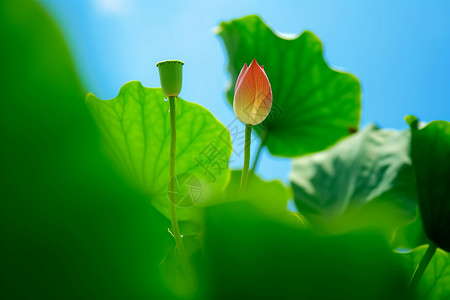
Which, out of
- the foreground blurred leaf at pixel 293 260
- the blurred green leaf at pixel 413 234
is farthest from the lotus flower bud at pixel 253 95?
the blurred green leaf at pixel 413 234

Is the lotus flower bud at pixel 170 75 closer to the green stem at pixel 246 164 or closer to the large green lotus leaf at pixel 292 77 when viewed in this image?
the green stem at pixel 246 164

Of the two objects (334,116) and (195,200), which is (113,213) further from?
(334,116)

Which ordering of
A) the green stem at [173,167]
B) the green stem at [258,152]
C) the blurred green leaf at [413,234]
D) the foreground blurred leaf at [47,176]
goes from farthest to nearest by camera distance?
the blurred green leaf at [413,234] → the green stem at [258,152] → the green stem at [173,167] → the foreground blurred leaf at [47,176]

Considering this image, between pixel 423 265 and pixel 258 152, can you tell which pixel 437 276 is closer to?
pixel 423 265

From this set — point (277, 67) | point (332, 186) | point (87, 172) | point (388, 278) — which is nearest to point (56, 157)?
point (87, 172)

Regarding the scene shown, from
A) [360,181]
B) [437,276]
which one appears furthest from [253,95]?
[360,181]
